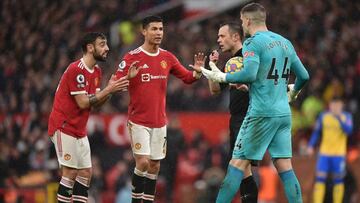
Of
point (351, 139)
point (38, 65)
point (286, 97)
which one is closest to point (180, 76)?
point (286, 97)

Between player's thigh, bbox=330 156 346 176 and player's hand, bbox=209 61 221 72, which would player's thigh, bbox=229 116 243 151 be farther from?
player's thigh, bbox=330 156 346 176

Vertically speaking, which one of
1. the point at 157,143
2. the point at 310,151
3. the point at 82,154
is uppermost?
the point at 157,143

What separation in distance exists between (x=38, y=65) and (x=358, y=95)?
361 inches

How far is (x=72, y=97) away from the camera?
43.1 ft

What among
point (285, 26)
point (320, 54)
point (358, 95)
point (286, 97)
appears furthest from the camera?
point (285, 26)

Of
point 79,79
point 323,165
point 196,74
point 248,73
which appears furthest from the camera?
point 323,165

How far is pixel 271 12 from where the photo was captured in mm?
29000

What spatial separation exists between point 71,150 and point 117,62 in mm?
13683

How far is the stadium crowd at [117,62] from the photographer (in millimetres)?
22531

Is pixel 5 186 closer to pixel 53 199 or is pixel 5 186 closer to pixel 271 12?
pixel 53 199

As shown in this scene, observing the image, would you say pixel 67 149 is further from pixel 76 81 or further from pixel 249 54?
pixel 249 54

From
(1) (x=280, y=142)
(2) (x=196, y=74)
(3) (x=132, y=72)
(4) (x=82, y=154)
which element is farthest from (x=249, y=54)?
(4) (x=82, y=154)

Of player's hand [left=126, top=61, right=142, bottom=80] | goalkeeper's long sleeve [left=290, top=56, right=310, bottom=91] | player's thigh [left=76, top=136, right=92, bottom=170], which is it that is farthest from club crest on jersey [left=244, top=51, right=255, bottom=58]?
player's thigh [left=76, top=136, right=92, bottom=170]

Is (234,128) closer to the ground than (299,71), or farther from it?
closer to the ground
